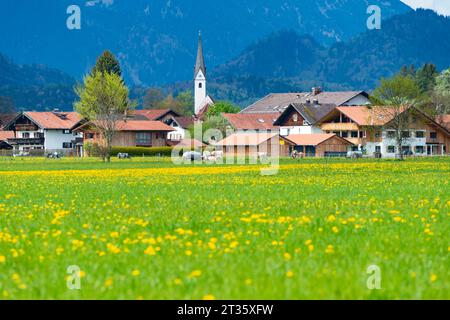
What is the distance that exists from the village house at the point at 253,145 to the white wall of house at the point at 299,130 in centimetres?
926

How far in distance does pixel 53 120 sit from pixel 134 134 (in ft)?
70.5

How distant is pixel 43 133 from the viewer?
483 feet

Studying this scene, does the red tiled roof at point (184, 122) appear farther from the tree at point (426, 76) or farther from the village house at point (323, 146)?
the tree at point (426, 76)

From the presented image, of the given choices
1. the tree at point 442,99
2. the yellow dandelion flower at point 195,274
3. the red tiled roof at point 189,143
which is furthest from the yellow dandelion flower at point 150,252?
the tree at point 442,99

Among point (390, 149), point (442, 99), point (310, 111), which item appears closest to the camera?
point (390, 149)

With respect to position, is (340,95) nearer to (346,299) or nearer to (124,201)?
(124,201)

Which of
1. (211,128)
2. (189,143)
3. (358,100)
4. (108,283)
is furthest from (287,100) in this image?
(108,283)

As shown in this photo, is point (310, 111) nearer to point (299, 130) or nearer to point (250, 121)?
point (299, 130)

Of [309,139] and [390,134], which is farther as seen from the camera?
[309,139]

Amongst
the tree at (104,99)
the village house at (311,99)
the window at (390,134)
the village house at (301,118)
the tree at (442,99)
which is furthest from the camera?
the village house at (311,99)

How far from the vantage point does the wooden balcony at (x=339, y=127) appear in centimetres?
12788

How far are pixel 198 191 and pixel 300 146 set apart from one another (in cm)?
9964

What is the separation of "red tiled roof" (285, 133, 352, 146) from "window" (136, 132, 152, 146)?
A: 23.1 meters

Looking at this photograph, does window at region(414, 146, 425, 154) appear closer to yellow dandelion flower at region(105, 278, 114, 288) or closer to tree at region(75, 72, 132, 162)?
tree at region(75, 72, 132, 162)
